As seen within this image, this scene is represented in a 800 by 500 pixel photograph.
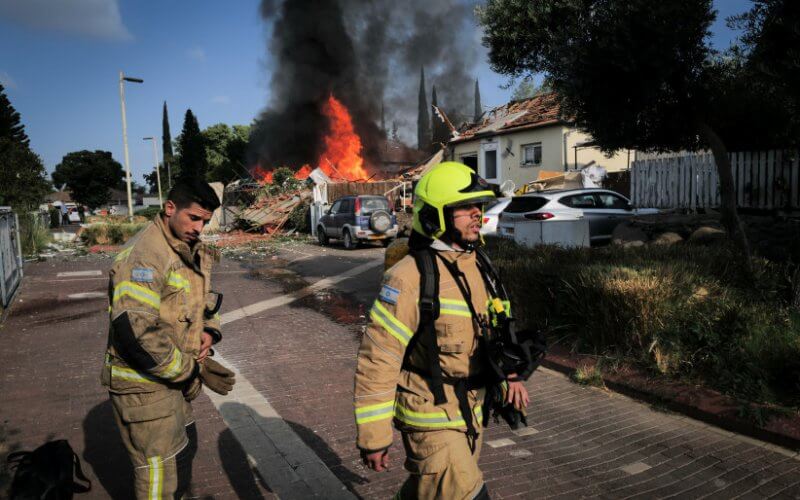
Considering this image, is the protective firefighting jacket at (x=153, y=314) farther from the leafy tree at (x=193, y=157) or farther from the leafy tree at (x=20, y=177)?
the leafy tree at (x=193, y=157)

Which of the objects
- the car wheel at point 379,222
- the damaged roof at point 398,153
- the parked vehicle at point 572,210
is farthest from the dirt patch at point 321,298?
the damaged roof at point 398,153

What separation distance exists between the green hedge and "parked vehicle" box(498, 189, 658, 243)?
15.0 ft

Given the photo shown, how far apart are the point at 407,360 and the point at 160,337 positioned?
1134 mm

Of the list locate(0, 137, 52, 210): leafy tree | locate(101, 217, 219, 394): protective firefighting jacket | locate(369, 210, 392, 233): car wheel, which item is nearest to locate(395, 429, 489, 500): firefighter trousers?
locate(101, 217, 219, 394): protective firefighting jacket

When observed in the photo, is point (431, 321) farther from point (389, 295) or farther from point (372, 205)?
point (372, 205)

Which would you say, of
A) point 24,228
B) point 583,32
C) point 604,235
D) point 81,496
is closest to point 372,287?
point 604,235

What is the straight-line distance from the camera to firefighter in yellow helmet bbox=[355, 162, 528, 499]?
215 cm

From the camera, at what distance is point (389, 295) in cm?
221

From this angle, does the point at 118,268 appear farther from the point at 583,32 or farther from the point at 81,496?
the point at 583,32

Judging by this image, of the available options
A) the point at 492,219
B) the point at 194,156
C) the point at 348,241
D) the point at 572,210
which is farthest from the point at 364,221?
the point at 194,156

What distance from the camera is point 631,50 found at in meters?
6.20

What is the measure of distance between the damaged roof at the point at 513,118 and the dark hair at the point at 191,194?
20.6m

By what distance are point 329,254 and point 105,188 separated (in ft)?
214

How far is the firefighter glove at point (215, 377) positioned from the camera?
3.16 m
